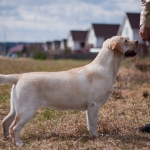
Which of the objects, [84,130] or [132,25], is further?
[132,25]

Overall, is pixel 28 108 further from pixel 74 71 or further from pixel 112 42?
pixel 112 42

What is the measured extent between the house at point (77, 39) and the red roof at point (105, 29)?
982cm

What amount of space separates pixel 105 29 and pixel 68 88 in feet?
179

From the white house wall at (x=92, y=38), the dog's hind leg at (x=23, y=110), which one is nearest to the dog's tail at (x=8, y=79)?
the dog's hind leg at (x=23, y=110)

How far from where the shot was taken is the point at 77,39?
6775cm

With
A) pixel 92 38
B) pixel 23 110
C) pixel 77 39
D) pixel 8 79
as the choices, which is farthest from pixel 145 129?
pixel 77 39

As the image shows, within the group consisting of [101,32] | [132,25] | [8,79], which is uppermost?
[132,25]

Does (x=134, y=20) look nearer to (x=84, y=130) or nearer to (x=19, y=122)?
(x=84, y=130)

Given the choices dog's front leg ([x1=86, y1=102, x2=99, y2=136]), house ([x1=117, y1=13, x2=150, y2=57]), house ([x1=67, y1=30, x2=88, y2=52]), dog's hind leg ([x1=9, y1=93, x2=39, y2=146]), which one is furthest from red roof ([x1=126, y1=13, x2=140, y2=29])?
dog's hind leg ([x1=9, y1=93, x2=39, y2=146])

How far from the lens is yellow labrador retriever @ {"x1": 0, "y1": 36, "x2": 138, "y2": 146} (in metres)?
4.52

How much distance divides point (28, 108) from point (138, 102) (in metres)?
3.92

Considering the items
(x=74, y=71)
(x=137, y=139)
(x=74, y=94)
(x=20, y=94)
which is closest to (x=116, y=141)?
(x=137, y=139)

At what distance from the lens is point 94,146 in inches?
172

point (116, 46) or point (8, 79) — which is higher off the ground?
point (116, 46)
